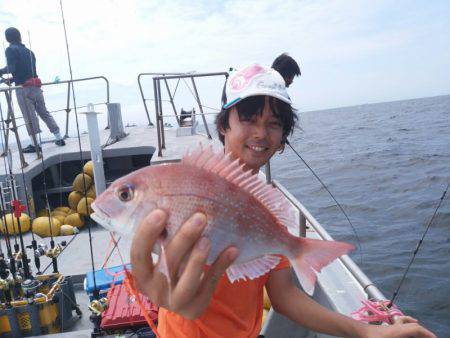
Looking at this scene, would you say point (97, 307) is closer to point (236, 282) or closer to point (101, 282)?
point (101, 282)

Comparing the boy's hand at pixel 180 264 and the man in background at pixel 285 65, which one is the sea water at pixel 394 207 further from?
the boy's hand at pixel 180 264

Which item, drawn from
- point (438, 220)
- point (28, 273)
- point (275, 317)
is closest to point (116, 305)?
point (28, 273)

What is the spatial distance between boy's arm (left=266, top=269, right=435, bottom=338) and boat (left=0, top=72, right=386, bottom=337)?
510mm

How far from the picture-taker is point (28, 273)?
3219mm

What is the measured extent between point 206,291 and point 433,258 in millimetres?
6212

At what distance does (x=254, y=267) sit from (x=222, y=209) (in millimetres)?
290

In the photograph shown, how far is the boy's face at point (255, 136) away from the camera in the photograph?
6.47 feet

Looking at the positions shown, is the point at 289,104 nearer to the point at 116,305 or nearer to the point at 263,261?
the point at 263,261

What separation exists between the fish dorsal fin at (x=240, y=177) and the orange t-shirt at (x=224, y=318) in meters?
0.51

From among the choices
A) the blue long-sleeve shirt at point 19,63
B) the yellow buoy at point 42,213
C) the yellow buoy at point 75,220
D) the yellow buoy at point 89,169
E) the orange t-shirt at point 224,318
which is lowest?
the yellow buoy at point 42,213

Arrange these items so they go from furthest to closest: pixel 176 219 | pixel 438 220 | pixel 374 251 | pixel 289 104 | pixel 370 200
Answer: pixel 370 200, pixel 438 220, pixel 374 251, pixel 289 104, pixel 176 219

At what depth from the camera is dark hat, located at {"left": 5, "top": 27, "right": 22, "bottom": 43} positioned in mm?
6413

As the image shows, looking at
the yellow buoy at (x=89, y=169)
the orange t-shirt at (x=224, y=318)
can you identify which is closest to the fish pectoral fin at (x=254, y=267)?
the orange t-shirt at (x=224, y=318)

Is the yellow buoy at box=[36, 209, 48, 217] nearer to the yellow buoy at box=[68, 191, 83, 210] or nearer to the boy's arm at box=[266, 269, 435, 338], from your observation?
the yellow buoy at box=[68, 191, 83, 210]
